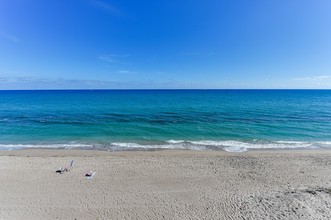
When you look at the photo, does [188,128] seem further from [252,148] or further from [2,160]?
[2,160]

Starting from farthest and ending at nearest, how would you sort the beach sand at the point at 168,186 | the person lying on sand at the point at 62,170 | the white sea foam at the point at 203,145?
the white sea foam at the point at 203,145 < the person lying on sand at the point at 62,170 < the beach sand at the point at 168,186

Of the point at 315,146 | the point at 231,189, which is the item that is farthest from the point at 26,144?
the point at 315,146

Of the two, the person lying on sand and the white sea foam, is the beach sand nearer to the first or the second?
the person lying on sand

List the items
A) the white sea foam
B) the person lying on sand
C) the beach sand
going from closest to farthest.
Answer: the beach sand
the person lying on sand
the white sea foam

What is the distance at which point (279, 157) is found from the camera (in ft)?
46.3

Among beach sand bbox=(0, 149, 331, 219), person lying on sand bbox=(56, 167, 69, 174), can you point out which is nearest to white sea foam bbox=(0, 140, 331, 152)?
beach sand bbox=(0, 149, 331, 219)

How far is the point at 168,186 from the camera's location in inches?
378

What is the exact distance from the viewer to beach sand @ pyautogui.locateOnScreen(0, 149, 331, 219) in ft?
24.6

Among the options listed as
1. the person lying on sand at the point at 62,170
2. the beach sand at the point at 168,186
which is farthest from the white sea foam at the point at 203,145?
the person lying on sand at the point at 62,170

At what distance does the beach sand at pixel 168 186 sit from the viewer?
749 centimetres

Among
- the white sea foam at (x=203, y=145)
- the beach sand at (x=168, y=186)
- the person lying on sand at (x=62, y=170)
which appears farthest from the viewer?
the white sea foam at (x=203, y=145)

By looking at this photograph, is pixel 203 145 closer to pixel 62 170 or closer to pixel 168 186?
pixel 168 186

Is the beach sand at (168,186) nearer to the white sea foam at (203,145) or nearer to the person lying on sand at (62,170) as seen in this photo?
the person lying on sand at (62,170)

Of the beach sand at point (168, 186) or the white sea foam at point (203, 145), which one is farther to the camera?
the white sea foam at point (203, 145)
